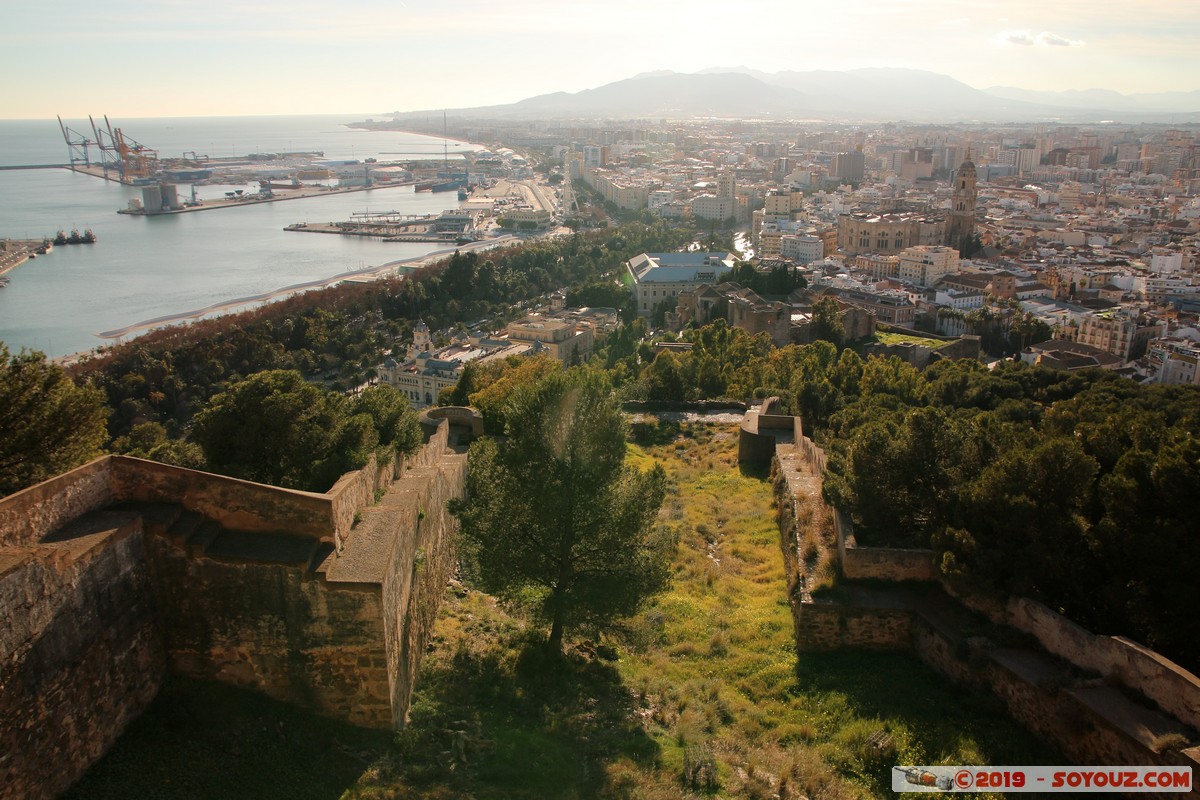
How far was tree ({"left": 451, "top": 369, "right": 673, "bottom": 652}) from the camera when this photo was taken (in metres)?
6.52

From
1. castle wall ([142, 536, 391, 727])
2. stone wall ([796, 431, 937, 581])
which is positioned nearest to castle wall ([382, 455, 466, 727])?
castle wall ([142, 536, 391, 727])

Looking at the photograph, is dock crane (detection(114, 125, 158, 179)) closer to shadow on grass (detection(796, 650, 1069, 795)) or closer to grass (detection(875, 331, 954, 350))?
grass (detection(875, 331, 954, 350))

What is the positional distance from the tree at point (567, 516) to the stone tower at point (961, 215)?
54.7 m

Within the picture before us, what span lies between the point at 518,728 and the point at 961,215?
56.4 metres

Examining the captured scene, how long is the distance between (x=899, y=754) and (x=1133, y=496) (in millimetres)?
2392

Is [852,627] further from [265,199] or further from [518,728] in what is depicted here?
[265,199]

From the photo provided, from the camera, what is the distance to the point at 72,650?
446cm

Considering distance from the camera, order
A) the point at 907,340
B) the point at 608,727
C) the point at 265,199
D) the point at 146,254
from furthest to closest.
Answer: the point at 265,199 → the point at 146,254 → the point at 907,340 → the point at 608,727

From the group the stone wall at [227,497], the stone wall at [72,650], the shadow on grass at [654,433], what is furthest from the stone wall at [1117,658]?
the shadow on grass at [654,433]

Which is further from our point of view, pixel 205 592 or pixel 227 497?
pixel 227 497

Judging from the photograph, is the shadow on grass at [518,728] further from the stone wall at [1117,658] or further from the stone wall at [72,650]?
the stone wall at [1117,658]

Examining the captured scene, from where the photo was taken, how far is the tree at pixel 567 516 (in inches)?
257

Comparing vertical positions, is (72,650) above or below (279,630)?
above

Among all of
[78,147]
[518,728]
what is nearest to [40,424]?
[518,728]
